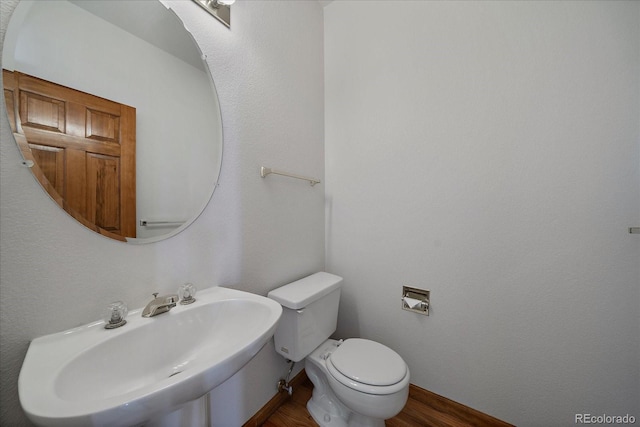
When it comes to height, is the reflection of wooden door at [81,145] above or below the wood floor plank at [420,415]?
above

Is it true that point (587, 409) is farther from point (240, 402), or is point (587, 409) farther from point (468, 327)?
point (240, 402)

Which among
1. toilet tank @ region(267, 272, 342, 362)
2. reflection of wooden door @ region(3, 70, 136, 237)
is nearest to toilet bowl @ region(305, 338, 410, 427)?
toilet tank @ region(267, 272, 342, 362)

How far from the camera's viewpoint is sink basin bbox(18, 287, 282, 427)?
39cm

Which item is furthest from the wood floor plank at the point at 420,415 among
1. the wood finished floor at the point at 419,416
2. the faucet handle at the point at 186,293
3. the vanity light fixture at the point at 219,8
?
the vanity light fixture at the point at 219,8

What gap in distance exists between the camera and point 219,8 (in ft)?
3.11

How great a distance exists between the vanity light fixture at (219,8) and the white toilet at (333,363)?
1268mm

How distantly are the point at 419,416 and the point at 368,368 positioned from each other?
1.72ft

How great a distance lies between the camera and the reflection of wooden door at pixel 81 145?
56cm

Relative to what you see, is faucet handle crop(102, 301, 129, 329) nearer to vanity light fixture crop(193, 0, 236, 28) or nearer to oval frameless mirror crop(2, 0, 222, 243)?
oval frameless mirror crop(2, 0, 222, 243)

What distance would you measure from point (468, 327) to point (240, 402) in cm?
121

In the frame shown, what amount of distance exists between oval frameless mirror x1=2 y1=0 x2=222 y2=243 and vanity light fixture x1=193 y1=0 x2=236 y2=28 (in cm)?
15

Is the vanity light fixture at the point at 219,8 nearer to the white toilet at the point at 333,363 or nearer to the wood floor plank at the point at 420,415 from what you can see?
the white toilet at the point at 333,363

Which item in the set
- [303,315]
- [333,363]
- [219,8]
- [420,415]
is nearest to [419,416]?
[420,415]

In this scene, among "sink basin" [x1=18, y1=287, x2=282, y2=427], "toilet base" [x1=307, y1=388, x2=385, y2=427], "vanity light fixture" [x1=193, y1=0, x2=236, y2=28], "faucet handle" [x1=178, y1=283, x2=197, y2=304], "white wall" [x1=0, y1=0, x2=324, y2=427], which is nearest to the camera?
"sink basin" [x1=18, y1=287, x2=282, y2=427]
